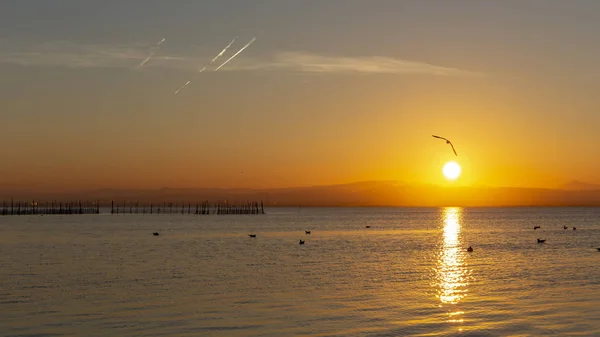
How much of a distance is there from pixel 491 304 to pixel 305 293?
33.6 feet

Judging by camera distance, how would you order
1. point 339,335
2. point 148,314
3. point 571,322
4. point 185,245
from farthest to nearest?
point 185,245 → point 148,314 → point 571,322 → point 339,335

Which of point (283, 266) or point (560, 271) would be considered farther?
point (283, 266)

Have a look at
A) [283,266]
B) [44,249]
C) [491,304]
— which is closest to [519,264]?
[283,266]

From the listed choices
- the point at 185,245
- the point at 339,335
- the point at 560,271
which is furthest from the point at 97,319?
the point at 185,245

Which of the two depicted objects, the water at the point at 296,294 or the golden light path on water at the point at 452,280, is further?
the golden light path on water at the point at 452,280

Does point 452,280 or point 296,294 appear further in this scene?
point 452,280

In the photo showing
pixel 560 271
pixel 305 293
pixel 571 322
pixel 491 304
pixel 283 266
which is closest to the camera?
pixel 571 322

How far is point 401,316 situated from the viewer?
99.2 feet

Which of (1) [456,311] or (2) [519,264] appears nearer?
(1) [456,311]

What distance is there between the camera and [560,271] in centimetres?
5069

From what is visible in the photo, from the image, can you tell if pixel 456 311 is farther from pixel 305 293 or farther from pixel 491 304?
pixel 305 293

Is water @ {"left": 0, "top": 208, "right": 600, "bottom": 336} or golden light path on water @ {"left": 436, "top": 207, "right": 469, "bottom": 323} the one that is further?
golden light path on water @ {"left": 436, "top": 207, "right": 469, "bottom": 323}

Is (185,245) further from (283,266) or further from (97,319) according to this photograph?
(97,319)

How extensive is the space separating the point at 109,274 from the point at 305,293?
55.8ft
